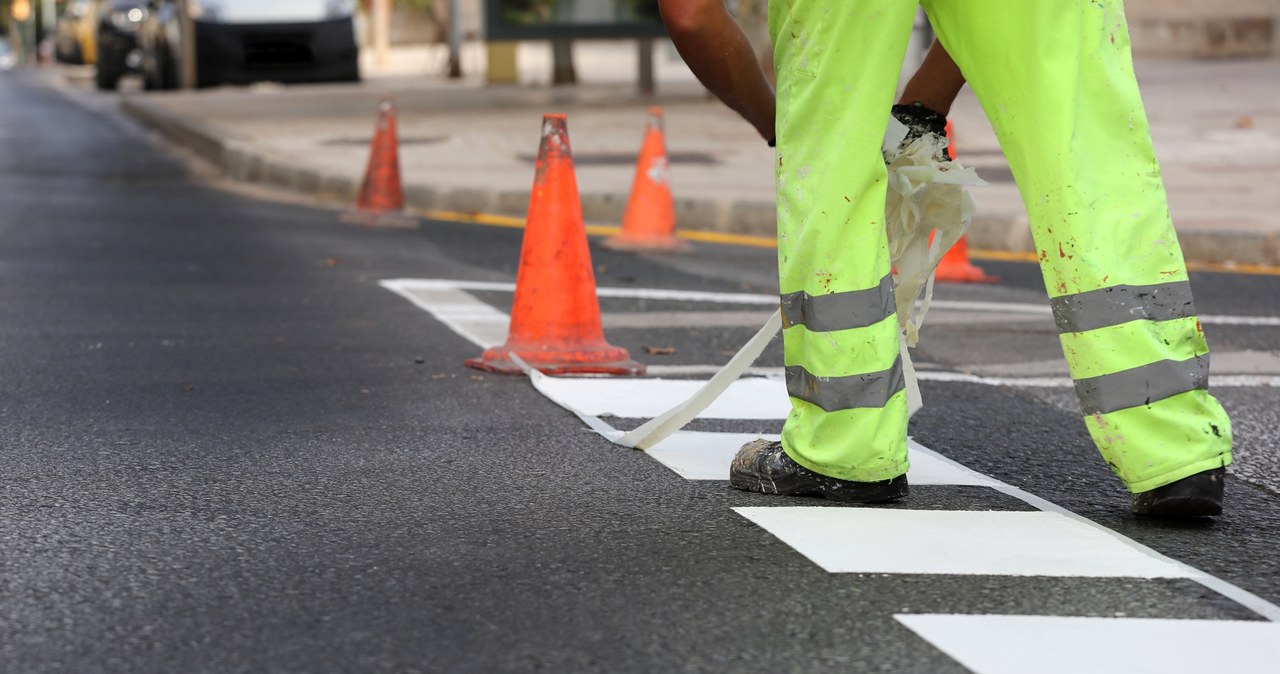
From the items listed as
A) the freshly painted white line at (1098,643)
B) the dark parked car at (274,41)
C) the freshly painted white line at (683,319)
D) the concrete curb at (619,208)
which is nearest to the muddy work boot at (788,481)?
the freshly painted white line at (1098,643)

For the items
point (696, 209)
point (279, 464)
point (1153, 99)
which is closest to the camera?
point (279, 464)

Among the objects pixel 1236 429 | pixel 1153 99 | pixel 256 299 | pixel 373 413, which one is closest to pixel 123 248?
pixel 256 299

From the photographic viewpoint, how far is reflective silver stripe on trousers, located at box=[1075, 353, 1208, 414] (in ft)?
11.3

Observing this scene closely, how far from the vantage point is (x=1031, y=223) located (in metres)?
3.56

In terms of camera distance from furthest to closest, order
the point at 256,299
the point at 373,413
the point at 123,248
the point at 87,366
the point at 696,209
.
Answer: the point at 696,209, the point at 123,248, the point at 256,299, the point at 87,366, the point at 373,413

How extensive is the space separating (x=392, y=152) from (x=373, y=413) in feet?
20.4

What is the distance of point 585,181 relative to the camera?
11797 mm

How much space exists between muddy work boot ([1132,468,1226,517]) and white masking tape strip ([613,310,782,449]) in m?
0.84

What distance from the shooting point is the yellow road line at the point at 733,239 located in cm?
891

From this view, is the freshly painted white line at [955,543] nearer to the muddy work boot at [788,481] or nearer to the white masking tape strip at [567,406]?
the muddy work boot at [788,481]

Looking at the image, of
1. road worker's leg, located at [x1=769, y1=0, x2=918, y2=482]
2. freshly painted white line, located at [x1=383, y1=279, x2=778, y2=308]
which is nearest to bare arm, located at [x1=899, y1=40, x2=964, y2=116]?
road worker's leg, located at [x1=769, y1=0, x2=918, y2=482]

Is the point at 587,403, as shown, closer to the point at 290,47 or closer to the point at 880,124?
the point at 880,124

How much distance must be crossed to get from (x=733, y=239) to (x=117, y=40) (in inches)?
977

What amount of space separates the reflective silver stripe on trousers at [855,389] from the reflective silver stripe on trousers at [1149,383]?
376 millimetres
